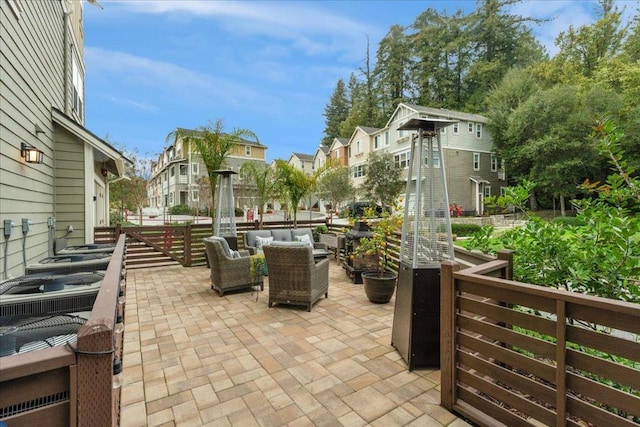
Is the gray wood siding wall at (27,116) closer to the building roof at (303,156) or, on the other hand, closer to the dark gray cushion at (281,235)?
the dark gray cushion at (281,235)

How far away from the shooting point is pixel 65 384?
88 cm

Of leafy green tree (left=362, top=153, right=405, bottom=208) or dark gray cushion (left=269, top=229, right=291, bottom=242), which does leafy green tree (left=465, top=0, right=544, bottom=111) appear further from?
dark gray cushion (left=269, top=229, right=291, bottom=242)

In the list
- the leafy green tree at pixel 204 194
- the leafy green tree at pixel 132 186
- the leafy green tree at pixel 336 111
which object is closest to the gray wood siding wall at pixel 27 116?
the leafy green tree at pixel 132 186

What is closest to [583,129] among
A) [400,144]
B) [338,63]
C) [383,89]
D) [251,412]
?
[400,144]

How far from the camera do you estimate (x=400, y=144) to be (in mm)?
22594

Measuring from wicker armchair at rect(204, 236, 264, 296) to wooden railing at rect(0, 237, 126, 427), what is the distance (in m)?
4.18

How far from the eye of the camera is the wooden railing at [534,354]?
4.58 ft

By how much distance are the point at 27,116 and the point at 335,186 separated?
17.8 metres

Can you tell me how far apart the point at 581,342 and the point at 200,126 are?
8.32 metres

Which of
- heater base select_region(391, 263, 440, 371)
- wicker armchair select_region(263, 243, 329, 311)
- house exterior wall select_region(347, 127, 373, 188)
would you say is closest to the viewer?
heater base select_region(391, 263, 440, 371)

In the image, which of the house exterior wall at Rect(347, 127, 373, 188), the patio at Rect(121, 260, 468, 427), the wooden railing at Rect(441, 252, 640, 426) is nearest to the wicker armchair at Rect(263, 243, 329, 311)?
the patio at Rect(121, 260, 468, 427)

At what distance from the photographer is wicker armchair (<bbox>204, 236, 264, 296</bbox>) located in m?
4.99

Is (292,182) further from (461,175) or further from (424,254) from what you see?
(461,175)

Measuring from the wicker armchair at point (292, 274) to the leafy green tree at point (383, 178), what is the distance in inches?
578
